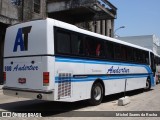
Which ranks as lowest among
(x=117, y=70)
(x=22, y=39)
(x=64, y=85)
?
(x=64, y=85)

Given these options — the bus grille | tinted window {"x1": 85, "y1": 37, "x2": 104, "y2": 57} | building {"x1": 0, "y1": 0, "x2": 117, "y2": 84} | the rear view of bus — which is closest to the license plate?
the rear view of bus

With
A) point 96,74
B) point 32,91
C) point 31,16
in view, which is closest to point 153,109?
point 96,74

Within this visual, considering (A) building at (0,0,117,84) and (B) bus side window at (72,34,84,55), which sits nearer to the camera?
(B) bus side window at (72,34,84,55)

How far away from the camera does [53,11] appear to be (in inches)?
1072

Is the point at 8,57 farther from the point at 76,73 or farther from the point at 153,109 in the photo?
the point at 153,109

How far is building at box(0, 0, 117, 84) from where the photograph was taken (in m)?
22.4

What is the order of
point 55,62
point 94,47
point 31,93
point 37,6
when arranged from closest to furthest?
point 55,62 → point 31,93 → point 94,47 → point 37,6

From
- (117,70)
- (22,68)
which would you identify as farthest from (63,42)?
(117,70)

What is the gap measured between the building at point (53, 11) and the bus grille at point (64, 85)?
41.1ft

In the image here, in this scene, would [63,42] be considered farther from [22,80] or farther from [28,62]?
[22,80]

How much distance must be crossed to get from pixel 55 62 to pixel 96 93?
132 inches

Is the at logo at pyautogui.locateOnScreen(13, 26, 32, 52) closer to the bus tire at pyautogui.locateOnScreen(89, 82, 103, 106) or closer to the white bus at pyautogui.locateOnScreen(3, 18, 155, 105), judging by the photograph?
the white bus at pyautogui.locateOnScreen(3, 18, 155, 105)

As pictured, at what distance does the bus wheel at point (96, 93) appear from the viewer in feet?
38.9

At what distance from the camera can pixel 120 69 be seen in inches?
571
